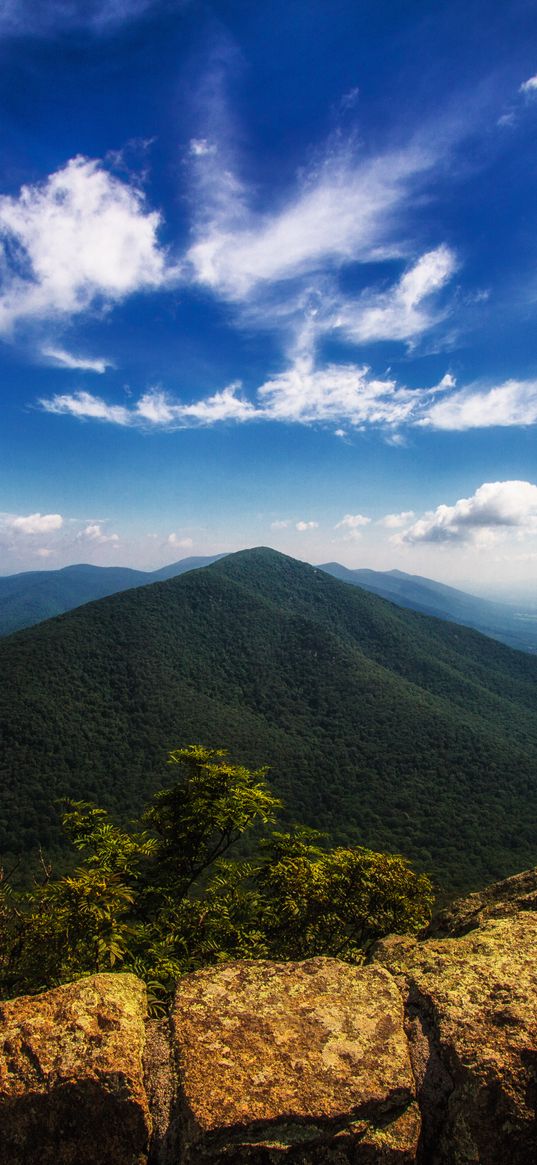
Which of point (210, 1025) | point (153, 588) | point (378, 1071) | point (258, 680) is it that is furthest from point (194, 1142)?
point (153, 588)

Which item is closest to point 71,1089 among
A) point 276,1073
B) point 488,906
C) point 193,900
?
point 276,1073

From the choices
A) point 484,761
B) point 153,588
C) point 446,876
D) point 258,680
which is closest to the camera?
point 446,876

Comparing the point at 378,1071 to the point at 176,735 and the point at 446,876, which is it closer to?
the point at 446,876

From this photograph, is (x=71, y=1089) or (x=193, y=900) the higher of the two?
(x=71, y=1089)

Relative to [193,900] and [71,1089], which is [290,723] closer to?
[193,900]

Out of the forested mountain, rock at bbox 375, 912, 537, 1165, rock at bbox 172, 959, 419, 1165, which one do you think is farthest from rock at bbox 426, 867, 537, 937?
the forested mountain

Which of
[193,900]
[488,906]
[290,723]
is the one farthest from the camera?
[290,723]

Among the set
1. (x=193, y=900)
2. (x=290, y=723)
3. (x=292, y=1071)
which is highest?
(x=292, y=1071)

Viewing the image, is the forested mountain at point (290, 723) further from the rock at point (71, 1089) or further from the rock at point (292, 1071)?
the rock at point (292, 1071)
